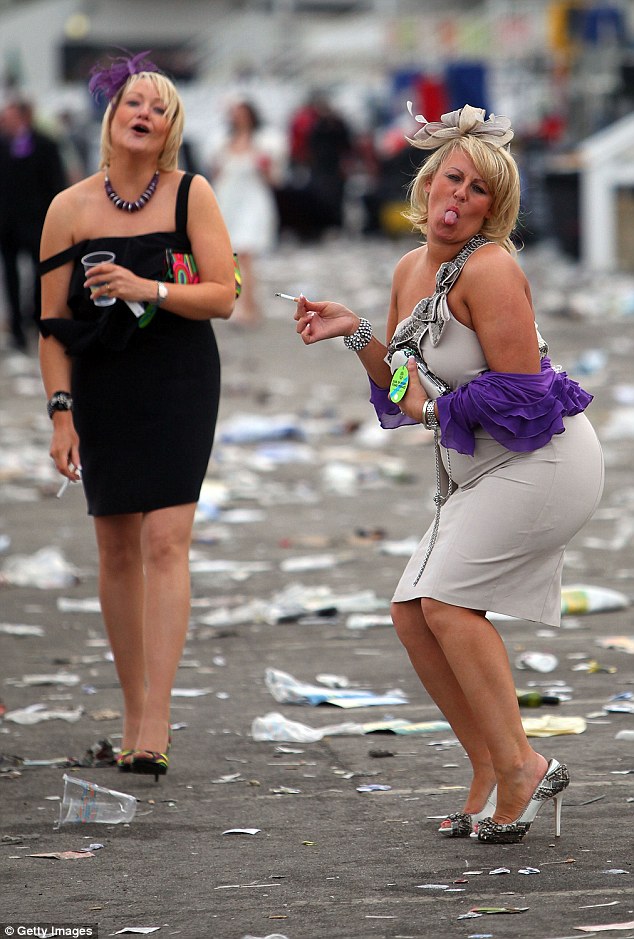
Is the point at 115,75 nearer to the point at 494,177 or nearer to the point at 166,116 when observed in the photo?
the point at 166,116

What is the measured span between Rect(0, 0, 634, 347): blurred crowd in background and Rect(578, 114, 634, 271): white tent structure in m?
0.41

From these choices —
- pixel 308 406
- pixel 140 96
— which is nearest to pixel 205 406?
pixel 140 96

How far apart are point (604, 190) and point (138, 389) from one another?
1791cm

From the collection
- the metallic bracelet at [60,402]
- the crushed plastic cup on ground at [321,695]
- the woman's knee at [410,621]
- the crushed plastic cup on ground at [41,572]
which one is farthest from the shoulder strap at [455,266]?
the crushed plastic cup on ground at [41,572]

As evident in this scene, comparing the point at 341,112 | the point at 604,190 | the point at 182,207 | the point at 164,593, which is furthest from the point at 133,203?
the point at 341,112

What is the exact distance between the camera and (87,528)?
8.68m

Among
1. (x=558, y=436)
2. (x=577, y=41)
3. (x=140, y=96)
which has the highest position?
(x=577, y=41)

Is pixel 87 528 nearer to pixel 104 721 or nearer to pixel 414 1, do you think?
pixel 104 721

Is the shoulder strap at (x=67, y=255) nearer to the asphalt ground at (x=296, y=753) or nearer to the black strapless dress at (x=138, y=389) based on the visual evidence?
the black strapless dress at (x=138, y=389)

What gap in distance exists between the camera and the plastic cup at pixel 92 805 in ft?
14.2

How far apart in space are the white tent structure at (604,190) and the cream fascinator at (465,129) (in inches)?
707

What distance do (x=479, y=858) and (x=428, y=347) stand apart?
1.26 metres

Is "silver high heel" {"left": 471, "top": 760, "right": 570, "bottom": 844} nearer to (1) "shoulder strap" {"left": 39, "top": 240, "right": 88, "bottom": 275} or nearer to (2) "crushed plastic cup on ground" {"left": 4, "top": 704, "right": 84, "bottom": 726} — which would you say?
(2) "crushed plastic cup on ground" {"left": 4, "top": 704, "right": 84, "bottom": 726}

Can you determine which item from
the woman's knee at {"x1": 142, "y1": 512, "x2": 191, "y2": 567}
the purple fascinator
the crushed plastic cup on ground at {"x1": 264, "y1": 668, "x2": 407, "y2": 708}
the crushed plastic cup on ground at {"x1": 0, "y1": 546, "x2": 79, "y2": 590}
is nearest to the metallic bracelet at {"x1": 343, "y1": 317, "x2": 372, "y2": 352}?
the woman's knee at {"x1": 142, "y1": 512, "x2": 191, "y2": 567}
